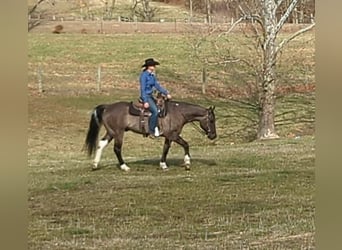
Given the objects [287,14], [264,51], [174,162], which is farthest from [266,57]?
[174,162]

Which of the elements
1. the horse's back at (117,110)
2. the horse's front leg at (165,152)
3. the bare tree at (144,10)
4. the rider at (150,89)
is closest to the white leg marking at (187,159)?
the horse's front leg at (165,152)

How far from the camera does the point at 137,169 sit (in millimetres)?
6305

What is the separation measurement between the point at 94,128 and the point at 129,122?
0.29 m

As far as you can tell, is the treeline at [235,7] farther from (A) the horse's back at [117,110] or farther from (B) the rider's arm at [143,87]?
(A) the horse's back at [117,110]

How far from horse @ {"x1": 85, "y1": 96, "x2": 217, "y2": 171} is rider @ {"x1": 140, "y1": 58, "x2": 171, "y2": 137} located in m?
0.09

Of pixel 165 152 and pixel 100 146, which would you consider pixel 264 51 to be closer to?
pixel 165 152

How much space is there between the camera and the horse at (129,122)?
19.4 feet

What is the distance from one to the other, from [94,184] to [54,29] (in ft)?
20.0

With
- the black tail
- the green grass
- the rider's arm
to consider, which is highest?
the rider's arm

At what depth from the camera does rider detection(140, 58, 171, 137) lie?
18.2 feet

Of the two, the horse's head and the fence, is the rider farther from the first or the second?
the fence

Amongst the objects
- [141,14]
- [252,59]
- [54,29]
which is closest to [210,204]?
[252,59]

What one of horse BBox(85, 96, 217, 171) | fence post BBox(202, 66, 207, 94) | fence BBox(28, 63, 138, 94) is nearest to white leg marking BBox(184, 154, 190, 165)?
horse BBox(85, 96, 217, 171)
